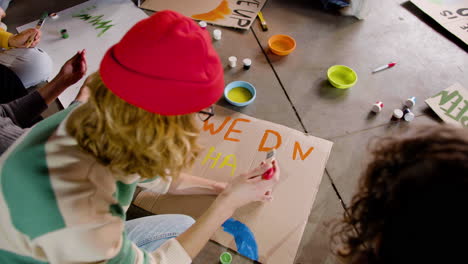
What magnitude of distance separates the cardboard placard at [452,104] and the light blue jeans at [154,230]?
1.08m

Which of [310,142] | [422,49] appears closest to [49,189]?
[310,142]

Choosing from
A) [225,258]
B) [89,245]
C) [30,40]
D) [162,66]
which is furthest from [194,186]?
[30,40]

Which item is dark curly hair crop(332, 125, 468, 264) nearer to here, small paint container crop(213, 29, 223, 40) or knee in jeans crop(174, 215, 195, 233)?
knee in jeans crop(174, 215, 195, 233)

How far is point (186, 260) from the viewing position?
2.40 ft

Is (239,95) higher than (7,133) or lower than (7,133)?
lower

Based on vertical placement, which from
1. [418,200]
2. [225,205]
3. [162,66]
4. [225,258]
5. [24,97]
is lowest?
[225,258]

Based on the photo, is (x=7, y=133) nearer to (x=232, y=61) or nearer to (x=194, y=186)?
(x=194, y=186)

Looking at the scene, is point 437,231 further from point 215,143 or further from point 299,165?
point 215,143

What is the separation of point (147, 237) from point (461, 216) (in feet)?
2.34

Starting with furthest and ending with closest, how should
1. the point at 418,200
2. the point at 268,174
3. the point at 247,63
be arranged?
the point at 247,63 < the point at 268,174 < the point at 418,200

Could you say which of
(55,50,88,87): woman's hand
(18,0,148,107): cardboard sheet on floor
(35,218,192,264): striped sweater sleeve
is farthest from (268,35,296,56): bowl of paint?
(35,218,192,264): striped sweater sleeve

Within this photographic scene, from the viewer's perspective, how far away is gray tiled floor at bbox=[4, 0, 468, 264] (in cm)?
113

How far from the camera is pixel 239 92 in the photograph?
1.33 meters

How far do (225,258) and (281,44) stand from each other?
40.2 inches
